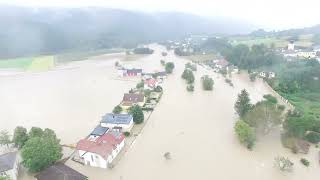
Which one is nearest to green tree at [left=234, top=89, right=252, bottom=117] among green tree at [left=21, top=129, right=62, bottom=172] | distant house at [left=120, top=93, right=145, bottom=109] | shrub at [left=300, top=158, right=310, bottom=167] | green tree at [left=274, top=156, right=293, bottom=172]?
shrub at [left=300, top=158, right=310, bottom=167]

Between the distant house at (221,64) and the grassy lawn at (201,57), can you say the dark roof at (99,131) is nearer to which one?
the distant house at (221,64)

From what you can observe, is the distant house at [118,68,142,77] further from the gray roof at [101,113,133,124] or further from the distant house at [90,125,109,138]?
the distant house at [90,125,109,138]

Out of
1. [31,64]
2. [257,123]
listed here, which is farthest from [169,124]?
[31,64]

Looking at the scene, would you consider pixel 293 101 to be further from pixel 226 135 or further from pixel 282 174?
pixel 282 174

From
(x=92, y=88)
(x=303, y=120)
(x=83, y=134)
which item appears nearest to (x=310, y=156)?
(x=303, y=120)

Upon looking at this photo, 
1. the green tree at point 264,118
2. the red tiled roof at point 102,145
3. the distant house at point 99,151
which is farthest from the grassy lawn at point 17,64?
the green tree at point 264,118

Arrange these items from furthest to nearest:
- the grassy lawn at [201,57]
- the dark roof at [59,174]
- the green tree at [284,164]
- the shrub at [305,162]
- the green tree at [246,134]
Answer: the grassy lawn at [201,57] → the green tree at [246,134] → the shrub at [305,162] → the green tree at [284,164] → the dark roof at [59,174]
